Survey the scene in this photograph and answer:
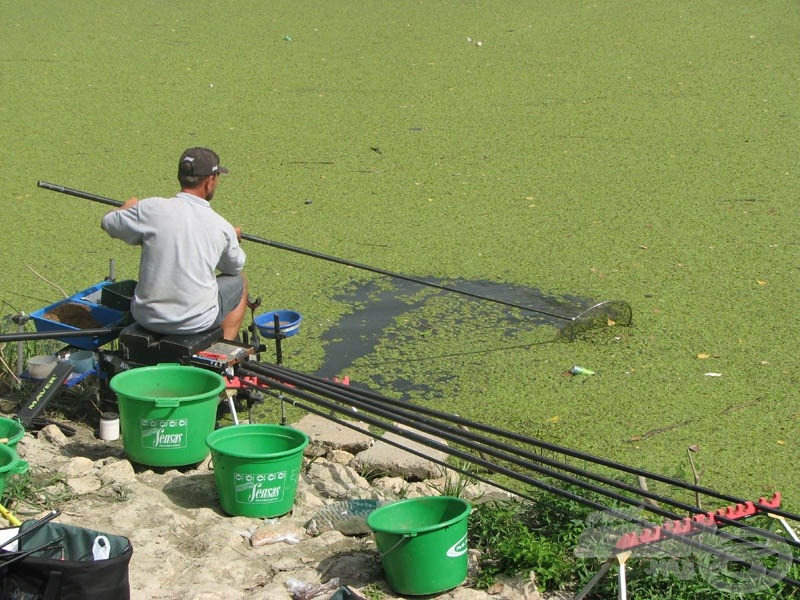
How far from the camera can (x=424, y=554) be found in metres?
2.47

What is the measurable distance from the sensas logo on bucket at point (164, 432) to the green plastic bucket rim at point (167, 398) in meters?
0.06

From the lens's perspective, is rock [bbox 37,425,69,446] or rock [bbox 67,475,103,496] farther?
rock [bbox 37,425,69,446]

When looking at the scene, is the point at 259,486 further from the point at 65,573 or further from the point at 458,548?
the point at 65,573

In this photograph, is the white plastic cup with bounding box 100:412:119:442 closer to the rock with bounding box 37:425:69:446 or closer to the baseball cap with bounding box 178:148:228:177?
the rock with bounding box 37:425:69:446

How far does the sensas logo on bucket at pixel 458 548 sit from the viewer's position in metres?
2.50

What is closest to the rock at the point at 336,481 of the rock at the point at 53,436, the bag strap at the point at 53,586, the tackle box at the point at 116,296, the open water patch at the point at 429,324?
the open water patch at the point at 429,324

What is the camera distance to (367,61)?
736cm

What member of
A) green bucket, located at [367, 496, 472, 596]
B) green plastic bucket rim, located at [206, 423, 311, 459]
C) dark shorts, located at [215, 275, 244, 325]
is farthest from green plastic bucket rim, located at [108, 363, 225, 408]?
green bucket, located at [367, 496, 472, 596]

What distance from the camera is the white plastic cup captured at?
3.41 m

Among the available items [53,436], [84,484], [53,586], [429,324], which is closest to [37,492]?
[84,484]

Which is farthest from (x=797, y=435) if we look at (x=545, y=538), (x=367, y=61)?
(x=367, y=61)

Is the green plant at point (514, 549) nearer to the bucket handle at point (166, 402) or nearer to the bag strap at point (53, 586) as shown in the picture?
the bucket handle at point (166, 402)

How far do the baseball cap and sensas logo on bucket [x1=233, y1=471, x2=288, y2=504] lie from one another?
102 cm

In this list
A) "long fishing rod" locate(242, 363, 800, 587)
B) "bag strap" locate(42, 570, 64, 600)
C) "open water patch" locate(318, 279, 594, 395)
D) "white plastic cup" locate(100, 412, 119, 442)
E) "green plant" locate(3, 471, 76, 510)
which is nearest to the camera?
"bag strap" locate(42, 570, 64, 600)
